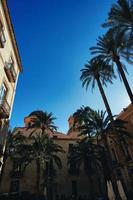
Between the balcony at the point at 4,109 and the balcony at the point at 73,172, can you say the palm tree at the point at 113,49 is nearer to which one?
the balcony at the point at 4,109

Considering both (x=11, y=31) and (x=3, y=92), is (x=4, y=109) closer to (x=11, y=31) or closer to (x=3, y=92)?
(x=3, y=92)

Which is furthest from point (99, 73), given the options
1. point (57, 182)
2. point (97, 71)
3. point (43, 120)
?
point (57, 182)

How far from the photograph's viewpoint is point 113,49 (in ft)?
76.2

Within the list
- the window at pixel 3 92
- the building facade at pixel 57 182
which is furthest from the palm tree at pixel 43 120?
the window at pixel 3 92

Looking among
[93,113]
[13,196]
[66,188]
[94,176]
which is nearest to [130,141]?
[93,113]

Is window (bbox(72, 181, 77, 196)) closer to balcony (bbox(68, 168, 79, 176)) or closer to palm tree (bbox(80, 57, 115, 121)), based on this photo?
balcony (bbox(68, 168, 79, 176))

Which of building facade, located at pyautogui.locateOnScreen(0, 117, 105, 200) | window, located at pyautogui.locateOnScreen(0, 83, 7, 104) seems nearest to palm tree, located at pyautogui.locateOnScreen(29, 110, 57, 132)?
building facade, located at pyautogui.locateOnScreen(0, 117, 105, 200)

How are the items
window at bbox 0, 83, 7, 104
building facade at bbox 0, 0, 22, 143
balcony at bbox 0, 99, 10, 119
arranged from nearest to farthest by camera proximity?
1. building facade at bbox 0, 0, 22, 143
2. balcony at bbox 0, 99, 10, 119
3. window at bbox 0, 83, 7, 104

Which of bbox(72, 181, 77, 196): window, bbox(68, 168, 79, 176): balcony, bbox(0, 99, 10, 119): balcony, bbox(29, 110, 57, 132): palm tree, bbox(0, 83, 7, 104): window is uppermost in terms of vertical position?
bbox(29, 110, 57, 132): palm tree

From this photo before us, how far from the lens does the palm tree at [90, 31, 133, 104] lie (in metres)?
20.4

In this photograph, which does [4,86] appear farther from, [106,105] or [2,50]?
[106,105]

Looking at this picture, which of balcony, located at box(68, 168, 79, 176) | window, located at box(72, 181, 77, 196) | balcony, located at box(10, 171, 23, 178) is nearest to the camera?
balcony, located at box(10, 171, 23, 178)

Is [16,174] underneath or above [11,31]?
underneath

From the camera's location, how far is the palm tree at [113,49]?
20.4m
